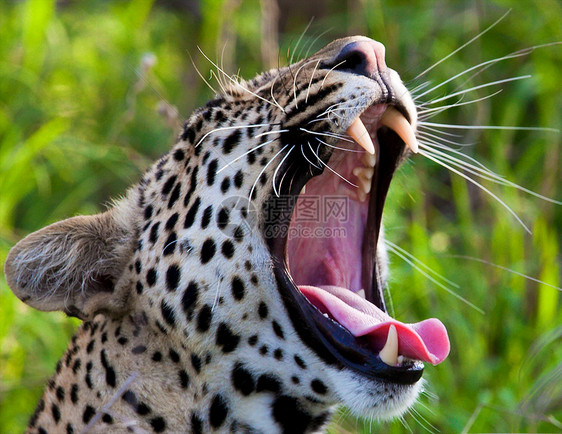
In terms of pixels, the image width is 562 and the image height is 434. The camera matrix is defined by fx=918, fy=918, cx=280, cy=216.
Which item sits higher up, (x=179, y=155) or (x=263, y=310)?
(x=179, y=155)

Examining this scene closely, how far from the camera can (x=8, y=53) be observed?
5.36 meters

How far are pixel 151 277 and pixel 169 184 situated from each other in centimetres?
28

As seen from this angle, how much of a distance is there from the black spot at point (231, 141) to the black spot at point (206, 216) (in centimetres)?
17

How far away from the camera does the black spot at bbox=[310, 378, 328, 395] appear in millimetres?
2436

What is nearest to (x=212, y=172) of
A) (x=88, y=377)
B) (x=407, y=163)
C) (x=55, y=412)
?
(x=88, y=377)

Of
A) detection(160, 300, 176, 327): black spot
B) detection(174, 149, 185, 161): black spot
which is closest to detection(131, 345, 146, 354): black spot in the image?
detection(160, 300, 176, 327): black spot

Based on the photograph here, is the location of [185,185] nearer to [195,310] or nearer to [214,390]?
[195,310]

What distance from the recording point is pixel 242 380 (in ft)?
8.05

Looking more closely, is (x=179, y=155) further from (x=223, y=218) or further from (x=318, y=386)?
(x=318, y=386)

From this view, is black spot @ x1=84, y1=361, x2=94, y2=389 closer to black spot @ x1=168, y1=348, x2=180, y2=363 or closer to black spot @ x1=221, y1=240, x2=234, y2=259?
black spot @ x1=168, y1=348, x2=180, y2=363

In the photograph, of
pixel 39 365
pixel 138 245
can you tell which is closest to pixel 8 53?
pixel 39 365

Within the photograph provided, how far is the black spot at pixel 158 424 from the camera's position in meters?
2.47

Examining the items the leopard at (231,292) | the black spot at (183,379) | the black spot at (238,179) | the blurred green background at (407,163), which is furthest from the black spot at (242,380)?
the blurred green background at (407,163)

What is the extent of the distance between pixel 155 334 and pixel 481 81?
11.6 feet
